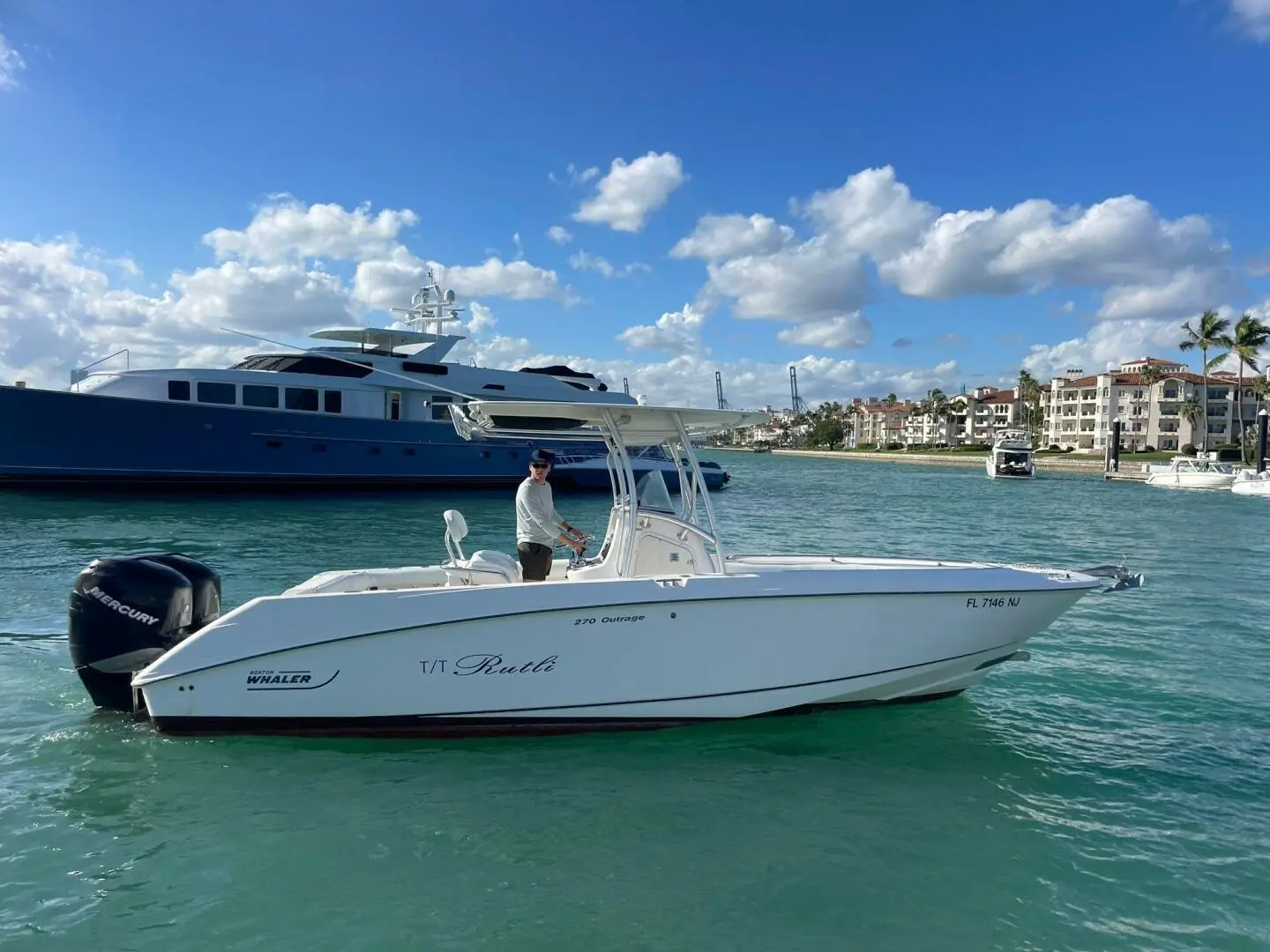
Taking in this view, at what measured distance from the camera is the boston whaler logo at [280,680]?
547 centimetres

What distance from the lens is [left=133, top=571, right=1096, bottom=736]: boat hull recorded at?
17.9 feet

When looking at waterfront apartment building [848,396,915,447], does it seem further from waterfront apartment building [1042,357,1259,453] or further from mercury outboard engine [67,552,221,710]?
mercury outboard engine [67,552,221,710]

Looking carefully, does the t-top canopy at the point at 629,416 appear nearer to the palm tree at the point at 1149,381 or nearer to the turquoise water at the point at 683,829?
the turquoise water at the point at 683,829

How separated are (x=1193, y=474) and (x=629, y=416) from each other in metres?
51.5

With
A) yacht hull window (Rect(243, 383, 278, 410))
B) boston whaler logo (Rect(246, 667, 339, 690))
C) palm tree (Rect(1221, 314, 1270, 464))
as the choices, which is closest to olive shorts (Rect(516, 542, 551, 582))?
boston whaler logo (Rect(246, 667, 339, 690))

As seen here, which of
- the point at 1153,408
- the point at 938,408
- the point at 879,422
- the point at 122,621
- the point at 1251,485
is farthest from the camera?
the point at 879,422

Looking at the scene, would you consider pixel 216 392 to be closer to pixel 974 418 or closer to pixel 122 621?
pixel 122 621

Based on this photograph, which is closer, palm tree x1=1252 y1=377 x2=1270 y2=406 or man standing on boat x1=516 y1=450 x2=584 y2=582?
man standing on boat x1=516 y1=450 x2=584 y2=582

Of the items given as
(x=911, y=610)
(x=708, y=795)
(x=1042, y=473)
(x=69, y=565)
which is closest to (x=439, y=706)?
(x=708, y=795)

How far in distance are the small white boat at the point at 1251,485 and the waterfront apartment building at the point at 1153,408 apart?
1702 inches

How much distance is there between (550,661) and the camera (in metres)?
5.61

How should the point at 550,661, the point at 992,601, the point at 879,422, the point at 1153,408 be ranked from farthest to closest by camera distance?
the point at 879,422 → the point at 1153,408 → the point at 992,601 → the point at 550,661

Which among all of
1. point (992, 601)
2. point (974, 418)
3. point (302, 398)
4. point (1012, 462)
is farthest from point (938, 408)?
point (992, 601)

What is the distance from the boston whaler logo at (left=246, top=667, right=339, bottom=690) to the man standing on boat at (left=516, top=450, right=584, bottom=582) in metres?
1.62
